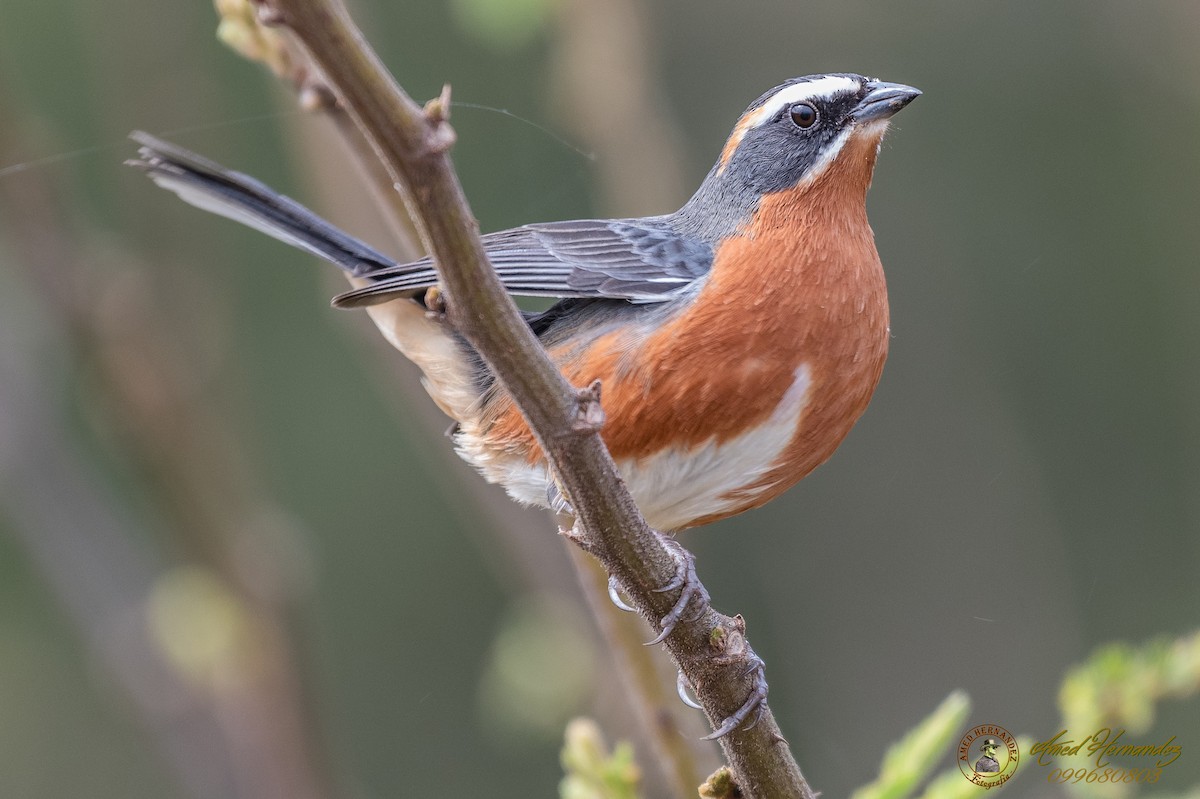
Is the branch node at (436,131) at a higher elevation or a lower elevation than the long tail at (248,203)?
lower

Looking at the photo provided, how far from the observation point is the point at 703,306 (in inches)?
134

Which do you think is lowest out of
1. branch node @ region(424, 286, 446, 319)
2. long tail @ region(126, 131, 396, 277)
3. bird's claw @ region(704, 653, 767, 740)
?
bird's claw @ region(704, 653, 767, 740)

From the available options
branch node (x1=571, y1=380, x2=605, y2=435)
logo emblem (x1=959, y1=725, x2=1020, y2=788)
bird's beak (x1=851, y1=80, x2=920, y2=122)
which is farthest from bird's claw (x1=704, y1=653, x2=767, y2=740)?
bird's beak (x1=851, y1=80, x2=920, y2=122)

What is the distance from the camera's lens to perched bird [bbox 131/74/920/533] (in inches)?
131

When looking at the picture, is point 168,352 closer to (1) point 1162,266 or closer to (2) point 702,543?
(2) point 702,543

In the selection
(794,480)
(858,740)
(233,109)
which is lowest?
(858,740)

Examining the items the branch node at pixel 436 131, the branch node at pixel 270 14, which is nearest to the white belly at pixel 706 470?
the branch node at pixel 436 131

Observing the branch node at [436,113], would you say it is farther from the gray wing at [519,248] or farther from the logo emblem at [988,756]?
the logo emblem at [988,756]

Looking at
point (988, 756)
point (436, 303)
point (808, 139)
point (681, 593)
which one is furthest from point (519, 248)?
point (988, 756)

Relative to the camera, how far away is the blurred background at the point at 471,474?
430cm

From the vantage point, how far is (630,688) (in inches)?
139

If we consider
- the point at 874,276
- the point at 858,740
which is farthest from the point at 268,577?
the point at 858,740

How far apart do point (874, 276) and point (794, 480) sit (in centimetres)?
62

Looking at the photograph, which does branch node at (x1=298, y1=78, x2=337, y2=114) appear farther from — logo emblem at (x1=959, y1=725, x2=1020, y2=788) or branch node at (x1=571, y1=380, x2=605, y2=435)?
logo emblem at (x1=959, y1=725, x2=1020, y2=788)
